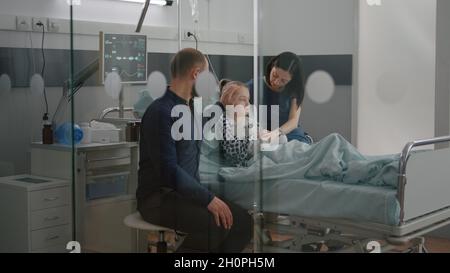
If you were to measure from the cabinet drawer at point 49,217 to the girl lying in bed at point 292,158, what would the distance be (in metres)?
0.74

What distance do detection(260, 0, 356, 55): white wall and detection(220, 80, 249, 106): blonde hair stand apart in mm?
164

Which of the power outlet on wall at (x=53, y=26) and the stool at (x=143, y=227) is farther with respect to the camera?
the power outlet on wall at (x=53, y=26)

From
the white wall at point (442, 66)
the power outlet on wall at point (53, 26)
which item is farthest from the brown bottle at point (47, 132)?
the white wall at point (442, 66)

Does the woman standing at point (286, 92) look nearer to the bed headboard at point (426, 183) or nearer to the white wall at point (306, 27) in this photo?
the white wall at point (306, 27)

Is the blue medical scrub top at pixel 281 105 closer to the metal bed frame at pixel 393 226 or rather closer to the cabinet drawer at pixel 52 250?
the metal bed frame at pixel 393 226

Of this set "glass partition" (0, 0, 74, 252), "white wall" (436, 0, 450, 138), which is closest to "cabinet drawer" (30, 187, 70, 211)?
"glass partition" (0, 0, 74, 252)

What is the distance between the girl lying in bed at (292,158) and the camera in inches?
96.5

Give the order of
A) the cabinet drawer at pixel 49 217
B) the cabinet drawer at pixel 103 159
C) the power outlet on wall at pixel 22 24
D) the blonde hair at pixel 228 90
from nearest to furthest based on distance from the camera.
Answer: the blonde hair at pixel 228 90 < the cabinet drawer at pixel 103 159 < the cabinet drawer at pixel 49 217 < the power outlet on wall at pixel 22 24

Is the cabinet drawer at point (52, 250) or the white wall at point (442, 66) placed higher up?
the white wall at point (442, 66)

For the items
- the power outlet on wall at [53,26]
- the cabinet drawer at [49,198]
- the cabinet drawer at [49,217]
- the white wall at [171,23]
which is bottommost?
the cabinet drawer at [49,217]

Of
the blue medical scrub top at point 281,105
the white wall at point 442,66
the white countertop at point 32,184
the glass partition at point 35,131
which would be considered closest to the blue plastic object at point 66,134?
the glass partition at point 35,131

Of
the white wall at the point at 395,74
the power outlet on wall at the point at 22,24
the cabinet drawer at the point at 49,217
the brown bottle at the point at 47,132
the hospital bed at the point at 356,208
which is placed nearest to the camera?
the hospital bed at the point at 356,208
